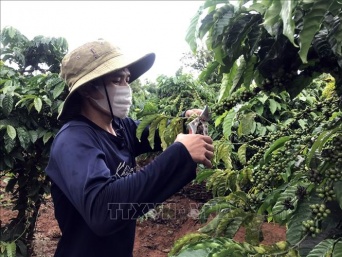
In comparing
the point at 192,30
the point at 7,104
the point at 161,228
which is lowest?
the point at 161,228

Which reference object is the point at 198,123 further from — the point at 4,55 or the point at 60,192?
the point at 4,55

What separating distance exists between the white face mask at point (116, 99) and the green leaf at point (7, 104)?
1.44m

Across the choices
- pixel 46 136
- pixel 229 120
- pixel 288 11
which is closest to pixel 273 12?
pixel 288 11

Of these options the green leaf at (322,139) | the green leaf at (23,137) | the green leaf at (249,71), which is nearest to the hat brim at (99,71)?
the green leaf at (249,71)

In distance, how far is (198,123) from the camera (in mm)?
1570

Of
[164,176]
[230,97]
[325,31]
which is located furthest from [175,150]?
[325,31]

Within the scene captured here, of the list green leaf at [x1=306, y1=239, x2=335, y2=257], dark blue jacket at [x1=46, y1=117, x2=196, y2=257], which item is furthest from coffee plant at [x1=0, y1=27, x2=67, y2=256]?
green leaf at [x1=306, y1=239, x2=335, y2=257]

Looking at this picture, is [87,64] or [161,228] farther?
[161,228]

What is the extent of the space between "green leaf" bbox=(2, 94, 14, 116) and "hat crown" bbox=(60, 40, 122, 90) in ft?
4.57

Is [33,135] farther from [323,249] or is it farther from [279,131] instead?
[323,249]

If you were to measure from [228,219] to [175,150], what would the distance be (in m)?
0.28

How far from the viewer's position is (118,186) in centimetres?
131

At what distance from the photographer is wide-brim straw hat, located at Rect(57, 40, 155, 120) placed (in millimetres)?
1667

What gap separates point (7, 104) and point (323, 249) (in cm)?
256
